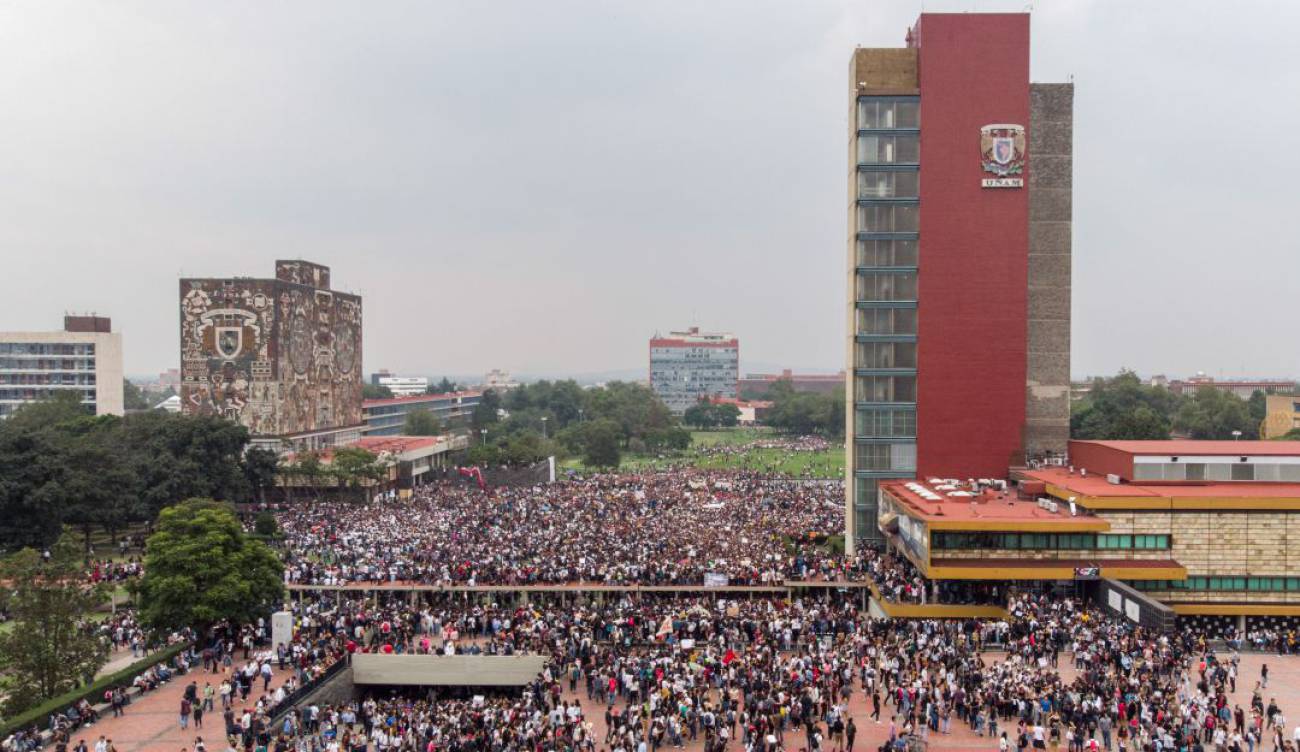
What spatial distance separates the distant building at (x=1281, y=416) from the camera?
9581 cm

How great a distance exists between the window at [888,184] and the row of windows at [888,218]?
0.53 metres

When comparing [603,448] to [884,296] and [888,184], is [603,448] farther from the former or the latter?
[888,184]

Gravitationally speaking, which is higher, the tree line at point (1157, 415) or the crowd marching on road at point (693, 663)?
the tree line at point (1157, 415)

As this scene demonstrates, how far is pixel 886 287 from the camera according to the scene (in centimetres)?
4847

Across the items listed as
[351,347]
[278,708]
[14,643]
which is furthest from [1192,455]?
[351,347]

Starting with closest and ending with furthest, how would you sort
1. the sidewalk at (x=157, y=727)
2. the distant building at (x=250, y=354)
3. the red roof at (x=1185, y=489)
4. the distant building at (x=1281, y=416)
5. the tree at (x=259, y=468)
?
the sidewalk at (x=157, y=727), the red roof at (x=1185, y=489), the tree at (x=259, y=468), the distant building at (x=250, y=354), the distant building at (x=1281, y=416)

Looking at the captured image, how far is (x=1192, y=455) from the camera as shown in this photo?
3984cm

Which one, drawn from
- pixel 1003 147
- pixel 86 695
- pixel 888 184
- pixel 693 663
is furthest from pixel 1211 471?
pixel 86 695

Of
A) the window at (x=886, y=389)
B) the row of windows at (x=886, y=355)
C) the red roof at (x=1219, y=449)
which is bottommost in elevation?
the red roof at (x=1219, y=449)

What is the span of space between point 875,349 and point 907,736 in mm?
27512

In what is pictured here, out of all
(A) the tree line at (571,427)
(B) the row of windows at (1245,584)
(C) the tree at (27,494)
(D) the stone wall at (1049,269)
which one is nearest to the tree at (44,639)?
(C) the tree at (27,494)

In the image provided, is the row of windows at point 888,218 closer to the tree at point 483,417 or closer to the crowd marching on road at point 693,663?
the crowd marching on road at point 693,663

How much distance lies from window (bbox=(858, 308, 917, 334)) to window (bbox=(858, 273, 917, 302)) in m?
0.58

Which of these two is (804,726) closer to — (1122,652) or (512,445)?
(1122,652)
